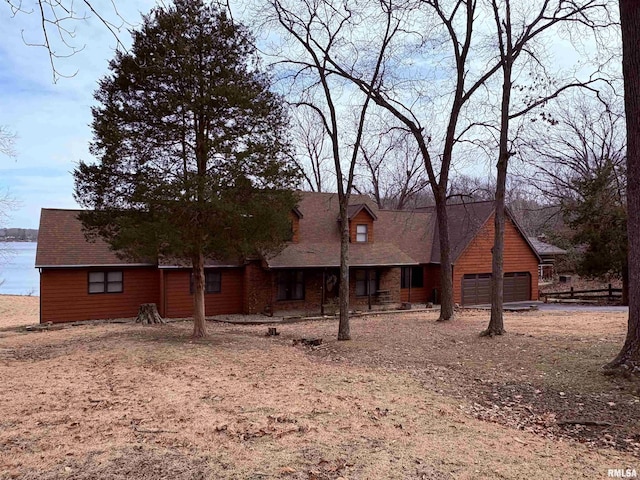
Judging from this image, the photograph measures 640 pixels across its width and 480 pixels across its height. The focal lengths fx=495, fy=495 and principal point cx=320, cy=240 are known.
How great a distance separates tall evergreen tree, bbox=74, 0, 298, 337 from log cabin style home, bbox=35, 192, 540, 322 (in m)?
5.07

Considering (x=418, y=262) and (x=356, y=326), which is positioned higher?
(x=418, y=262)

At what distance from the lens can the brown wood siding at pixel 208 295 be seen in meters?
21.8

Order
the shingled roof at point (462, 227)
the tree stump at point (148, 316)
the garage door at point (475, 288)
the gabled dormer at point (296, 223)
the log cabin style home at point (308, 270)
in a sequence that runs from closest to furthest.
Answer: the tree stump at point (148, 316)
the log cabin style home at point (308, 270)
the gabled dormer at point (296, 223)
the shingled roof at point (462, 227)
the garage door at point (475, 288)

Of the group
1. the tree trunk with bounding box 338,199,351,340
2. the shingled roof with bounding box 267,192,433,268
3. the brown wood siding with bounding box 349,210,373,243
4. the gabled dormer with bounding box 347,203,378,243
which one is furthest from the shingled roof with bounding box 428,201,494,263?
the tree trunk with bounding box 338,199,351,340

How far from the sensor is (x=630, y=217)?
814 centimetres

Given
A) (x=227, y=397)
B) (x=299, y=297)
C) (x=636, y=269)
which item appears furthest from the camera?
(x=299, y=297)

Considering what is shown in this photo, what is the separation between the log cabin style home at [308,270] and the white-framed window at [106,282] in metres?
0.04

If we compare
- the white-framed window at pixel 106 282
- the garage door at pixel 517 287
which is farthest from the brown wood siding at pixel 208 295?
the garage door at pixel 517 287

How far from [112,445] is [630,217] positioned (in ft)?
27.0

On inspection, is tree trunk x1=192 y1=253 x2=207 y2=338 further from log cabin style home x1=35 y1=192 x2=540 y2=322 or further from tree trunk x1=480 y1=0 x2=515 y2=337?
tree trunk x1=480 y1=0 x2=515 y2=337

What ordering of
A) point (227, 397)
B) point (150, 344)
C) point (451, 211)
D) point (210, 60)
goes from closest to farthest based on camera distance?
point (227, 397) → point (150, 344) → point (210, 60) → point (451, 211)

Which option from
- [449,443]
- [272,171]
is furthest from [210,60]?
[449,443]

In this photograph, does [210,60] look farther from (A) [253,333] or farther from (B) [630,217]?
(B) [630,217]

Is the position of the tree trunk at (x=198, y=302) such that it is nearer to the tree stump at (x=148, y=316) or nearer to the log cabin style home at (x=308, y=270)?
the log cabin style home at (x=308, y=270)
